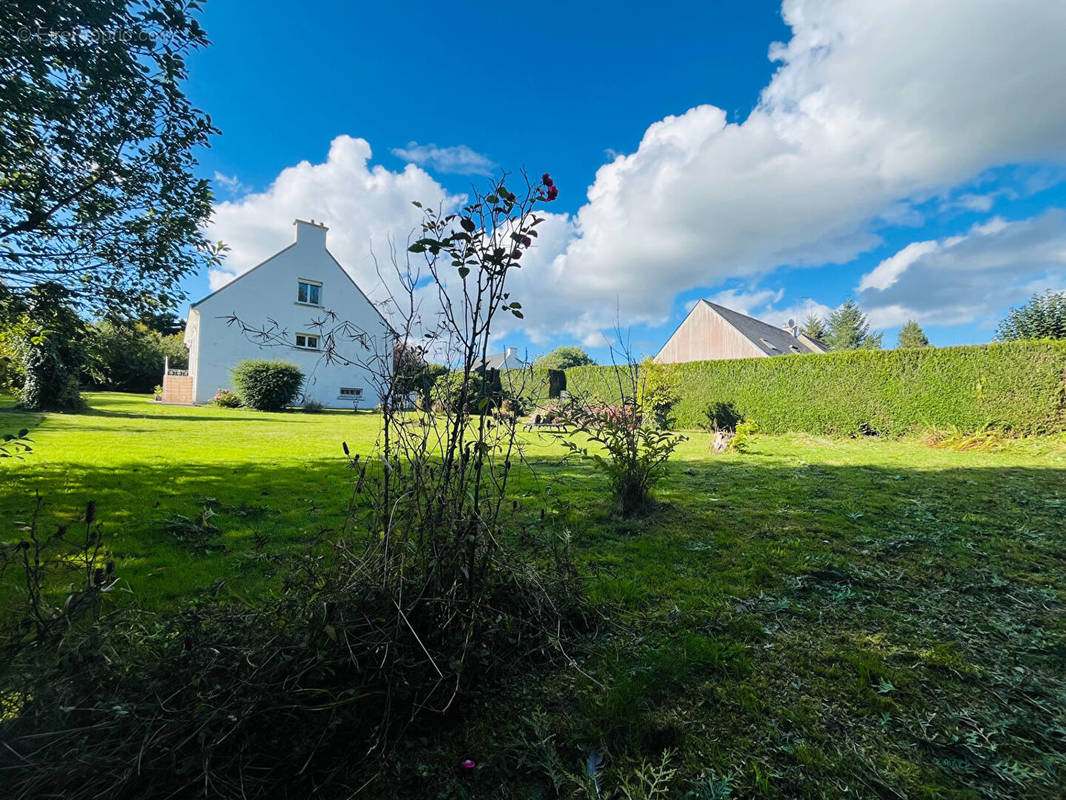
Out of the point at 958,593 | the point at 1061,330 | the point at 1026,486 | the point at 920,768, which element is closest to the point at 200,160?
the point at 920,768

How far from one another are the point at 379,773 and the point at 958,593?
312 centimetres

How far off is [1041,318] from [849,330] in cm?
2797

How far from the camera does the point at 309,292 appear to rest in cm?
1992

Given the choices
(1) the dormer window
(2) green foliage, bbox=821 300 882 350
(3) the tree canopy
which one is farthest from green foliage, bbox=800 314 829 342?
(3) the tree canopy

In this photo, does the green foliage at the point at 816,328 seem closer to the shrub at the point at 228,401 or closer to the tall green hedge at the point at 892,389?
the tall green hedge at the point at 892,389

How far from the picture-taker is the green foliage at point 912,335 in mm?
39844

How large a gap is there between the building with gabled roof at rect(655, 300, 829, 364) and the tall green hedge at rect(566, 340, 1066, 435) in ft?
27.3

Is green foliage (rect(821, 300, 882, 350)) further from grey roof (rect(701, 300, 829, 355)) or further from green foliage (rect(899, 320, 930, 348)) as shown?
grey roof (rect(701, 300, 829, 355))

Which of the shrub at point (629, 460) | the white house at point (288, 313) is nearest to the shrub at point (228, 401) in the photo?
the white house at point (288, 313)

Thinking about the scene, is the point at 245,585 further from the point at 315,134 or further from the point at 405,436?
the point at 315,134

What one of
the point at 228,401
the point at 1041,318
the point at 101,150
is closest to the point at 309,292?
the point at 228,401

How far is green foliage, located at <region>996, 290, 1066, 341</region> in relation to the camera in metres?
16.6

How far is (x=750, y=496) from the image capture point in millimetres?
4805

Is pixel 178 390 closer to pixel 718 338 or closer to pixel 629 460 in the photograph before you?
pixel 629 460
